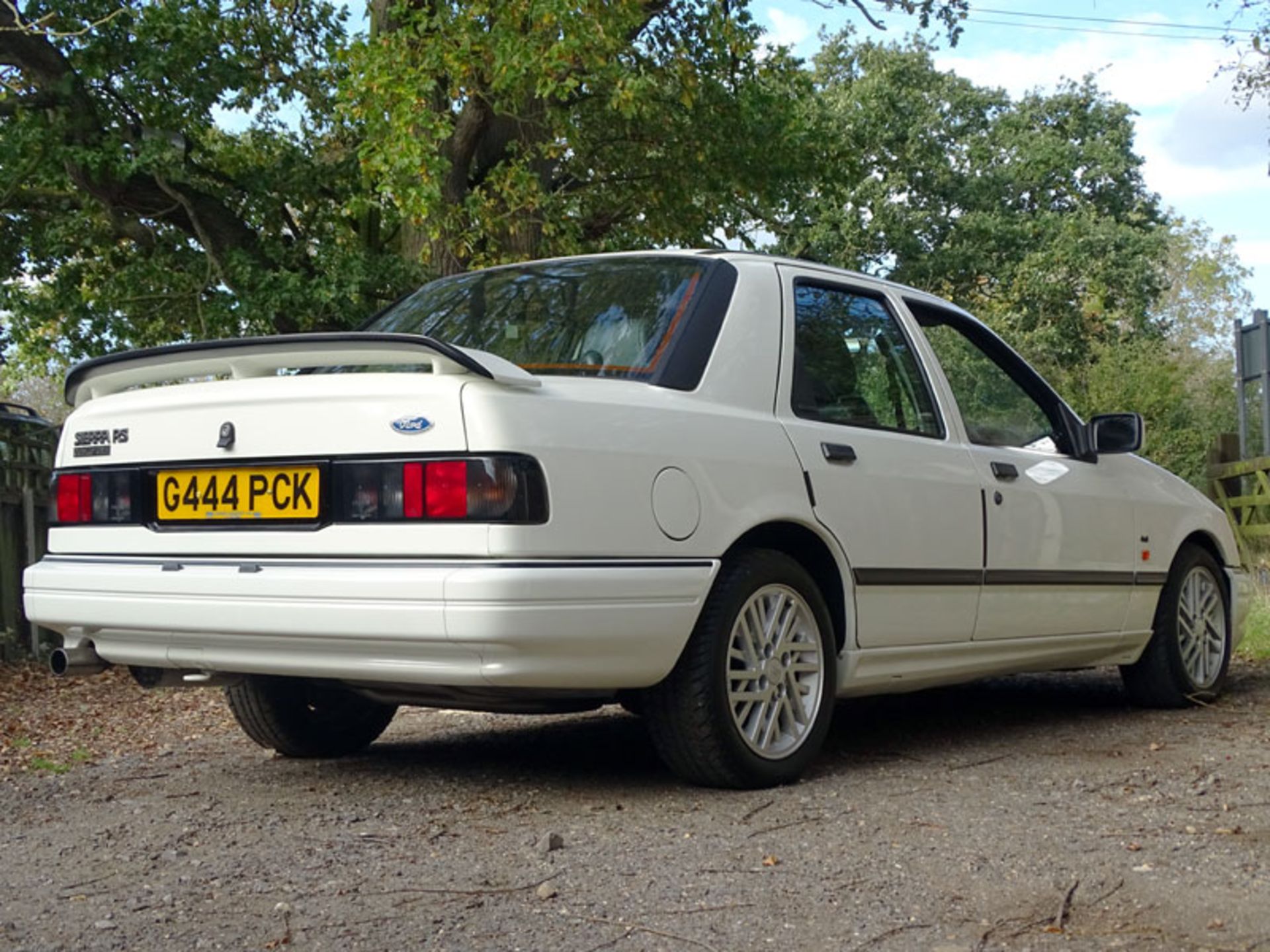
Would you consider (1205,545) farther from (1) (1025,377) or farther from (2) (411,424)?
(2) (411,424)

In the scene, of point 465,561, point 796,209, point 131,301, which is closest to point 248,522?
point 465,561

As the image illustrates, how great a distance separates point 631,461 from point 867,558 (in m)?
1.13

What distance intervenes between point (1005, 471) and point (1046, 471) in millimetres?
344

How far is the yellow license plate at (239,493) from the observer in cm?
402

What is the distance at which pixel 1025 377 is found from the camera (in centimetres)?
596

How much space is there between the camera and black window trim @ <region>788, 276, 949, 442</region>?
4.93m

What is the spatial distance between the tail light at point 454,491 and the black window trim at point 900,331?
4.39ft

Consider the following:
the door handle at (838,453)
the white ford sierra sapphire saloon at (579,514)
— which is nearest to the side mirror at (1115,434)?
the white ford sierra sapphire saloon at (579,514)

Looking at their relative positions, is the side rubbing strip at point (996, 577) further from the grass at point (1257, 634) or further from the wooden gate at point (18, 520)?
the wooden gate at point (18, 520)

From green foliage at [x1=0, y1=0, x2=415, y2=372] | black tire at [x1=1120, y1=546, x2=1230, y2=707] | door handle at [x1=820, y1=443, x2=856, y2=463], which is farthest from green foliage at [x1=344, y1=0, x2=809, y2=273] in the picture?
door handle at [x1=820, y1=443, x2=856, y2=463]

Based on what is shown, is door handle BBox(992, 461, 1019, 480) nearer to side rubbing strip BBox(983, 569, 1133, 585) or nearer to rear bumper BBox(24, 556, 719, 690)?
side rubbing strip BBox(983, 569, 1133, 585)

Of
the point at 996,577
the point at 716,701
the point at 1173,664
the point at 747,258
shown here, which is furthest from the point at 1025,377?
the point at 716,701

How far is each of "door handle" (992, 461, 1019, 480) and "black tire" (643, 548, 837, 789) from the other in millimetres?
1290

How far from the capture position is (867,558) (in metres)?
4.80
